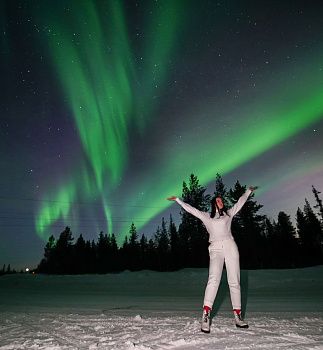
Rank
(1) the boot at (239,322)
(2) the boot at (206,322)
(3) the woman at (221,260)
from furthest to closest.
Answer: (3) the woman at (221,260), (1) the boot at (239,322), (2) the boot at (206,322)

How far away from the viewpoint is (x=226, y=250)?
4754 mm

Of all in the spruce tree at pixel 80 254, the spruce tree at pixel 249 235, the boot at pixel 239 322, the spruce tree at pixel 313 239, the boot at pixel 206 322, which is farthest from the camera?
the spruce tree at pixel 80 254

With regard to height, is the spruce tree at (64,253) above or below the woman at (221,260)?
above

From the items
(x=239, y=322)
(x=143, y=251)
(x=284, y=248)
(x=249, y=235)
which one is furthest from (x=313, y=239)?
(x=239, y=322)

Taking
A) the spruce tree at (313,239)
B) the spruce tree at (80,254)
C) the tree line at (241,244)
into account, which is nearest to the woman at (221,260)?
the tree line at (241,244)

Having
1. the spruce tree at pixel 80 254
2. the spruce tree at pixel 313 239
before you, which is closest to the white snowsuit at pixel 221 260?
the spruce tree at pixel 313 239

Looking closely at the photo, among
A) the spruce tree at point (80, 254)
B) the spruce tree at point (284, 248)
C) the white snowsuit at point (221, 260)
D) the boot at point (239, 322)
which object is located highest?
the spruce tree at point (80, 254)

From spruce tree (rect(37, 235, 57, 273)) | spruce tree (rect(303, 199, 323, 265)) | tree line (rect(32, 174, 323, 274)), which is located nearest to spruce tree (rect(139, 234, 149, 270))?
tree line (rect(32, 174, 323, 274))

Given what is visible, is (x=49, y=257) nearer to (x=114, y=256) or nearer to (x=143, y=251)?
(x=114, y=256)

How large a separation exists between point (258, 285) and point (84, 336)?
14156mm

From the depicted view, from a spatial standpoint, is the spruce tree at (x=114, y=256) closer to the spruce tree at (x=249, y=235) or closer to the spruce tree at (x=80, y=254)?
the spruce tree at (x=80, y=254)

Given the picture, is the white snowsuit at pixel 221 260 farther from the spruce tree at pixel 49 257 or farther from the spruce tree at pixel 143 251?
the spruce tree at pixel 49 257

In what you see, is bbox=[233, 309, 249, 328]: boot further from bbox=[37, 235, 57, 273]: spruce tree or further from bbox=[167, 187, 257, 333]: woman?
bbox=[37, 235, 57, 273]: spruce tree

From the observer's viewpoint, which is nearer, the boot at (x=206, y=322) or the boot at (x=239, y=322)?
the boot at (x=206, y=322)
